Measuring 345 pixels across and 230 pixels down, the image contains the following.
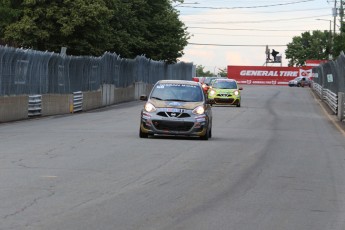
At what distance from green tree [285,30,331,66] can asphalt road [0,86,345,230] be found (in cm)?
13432

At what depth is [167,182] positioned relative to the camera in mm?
13086

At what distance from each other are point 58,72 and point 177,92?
1625cm

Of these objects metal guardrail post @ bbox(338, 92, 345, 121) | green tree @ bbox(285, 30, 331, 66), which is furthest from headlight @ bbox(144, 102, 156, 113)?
green tree @ bbox(285, 30, 331, 66)

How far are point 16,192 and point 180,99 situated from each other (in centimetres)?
1149

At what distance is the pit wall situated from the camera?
1221 inches

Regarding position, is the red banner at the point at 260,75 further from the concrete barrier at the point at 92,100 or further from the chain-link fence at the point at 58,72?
the concrete barrier at the point at 92,100

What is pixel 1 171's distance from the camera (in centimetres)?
1393

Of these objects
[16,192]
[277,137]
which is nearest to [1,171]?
[16,192]

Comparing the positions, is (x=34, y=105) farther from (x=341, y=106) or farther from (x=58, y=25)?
(x=58, y=25)

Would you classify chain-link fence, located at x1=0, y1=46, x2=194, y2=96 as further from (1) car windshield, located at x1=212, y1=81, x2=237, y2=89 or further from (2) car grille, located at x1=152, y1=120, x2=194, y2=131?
(2) car grille, located at x1=152, y1=120, x2=194, y2=131

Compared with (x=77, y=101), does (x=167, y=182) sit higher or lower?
higher

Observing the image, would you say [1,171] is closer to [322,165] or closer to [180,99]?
[322,165]

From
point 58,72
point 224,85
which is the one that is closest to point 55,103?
point 58,72

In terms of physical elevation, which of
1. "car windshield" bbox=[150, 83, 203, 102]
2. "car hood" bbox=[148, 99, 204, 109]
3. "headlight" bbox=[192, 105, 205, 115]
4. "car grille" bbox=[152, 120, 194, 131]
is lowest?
"car grille" bbox=[152, 120, 194, 131]
